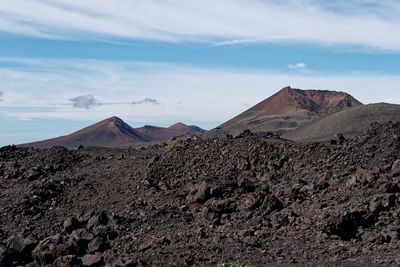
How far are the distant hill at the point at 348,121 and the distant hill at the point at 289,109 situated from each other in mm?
16396

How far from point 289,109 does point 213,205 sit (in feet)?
221

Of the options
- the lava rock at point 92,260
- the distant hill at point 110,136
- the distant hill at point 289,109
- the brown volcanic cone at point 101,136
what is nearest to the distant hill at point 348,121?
the distant hill at point 289,109

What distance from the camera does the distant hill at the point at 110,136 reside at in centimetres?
7231

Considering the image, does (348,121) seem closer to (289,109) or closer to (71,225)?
(289,109)

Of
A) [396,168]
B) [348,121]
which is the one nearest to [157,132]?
[348,121]

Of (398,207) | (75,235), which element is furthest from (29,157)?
(398,207)

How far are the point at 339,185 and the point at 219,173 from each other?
2.96 meters

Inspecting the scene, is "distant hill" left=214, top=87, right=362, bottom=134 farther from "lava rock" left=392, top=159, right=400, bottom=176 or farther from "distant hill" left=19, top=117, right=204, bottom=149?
"lava rock" left=392, top=159, right=400, bottom=176

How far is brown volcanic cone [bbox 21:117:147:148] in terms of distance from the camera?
2852 inches

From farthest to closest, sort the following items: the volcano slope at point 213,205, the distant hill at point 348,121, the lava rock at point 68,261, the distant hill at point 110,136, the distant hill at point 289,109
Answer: the distant hill at point 110,136 → the distant hill at point 289,109 → the distant hill at point 348,121 → the volcano slope at point 213,205 → the lava rock at point 68,261

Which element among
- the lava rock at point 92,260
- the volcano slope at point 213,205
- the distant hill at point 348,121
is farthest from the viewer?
the distant hill at point 348,121

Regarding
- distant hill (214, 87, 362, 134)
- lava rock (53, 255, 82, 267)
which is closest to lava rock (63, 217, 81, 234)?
lava rock (53, 255, 82, 267)

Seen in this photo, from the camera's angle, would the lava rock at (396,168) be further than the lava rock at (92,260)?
Yes

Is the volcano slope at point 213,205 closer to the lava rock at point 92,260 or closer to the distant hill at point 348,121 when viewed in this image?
the lava rock at point 92,260
